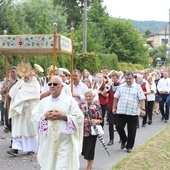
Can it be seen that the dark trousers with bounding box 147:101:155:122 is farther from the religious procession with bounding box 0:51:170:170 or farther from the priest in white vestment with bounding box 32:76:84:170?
the priest in white vestment with bounding box 32:76:84:170

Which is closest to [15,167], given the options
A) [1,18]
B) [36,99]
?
[36,99]

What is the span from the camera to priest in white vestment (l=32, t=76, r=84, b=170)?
7359 millimetres

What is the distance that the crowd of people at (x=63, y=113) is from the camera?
24.3 ft

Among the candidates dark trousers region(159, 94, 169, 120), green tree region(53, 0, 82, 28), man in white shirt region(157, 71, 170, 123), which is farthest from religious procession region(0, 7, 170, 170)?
green tree region(53, 0, 82, 28)

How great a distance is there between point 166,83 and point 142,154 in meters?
8.43

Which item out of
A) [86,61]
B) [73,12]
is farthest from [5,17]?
[73,12]

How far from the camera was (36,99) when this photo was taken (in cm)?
1124

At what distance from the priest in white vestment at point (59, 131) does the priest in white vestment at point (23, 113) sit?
350cm

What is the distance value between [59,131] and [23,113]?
386 cm

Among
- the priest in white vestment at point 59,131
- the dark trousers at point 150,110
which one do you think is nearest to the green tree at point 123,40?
the dark trousers at point 150,110

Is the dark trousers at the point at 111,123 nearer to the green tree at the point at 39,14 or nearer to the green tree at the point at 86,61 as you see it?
the green tree at the point at 86,61

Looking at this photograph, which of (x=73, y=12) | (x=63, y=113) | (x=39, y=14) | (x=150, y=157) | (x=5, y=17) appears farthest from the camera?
(x=73, y=12)

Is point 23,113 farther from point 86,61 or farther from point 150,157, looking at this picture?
point 86,61

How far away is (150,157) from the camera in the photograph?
1130 centimetres
